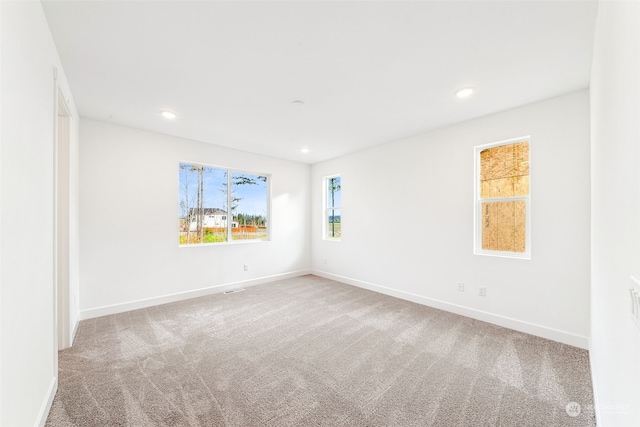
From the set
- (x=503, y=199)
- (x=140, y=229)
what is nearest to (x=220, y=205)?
(x=140, y=229)

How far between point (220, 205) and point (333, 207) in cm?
223

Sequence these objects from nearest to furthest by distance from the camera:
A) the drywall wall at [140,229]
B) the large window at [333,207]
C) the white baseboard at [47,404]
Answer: the white baseboard at [47,404], the drywall wall at [140,229], the large window at [333,207]

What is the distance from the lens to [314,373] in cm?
212

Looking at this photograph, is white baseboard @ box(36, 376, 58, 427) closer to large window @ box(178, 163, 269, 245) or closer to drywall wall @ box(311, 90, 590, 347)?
large window @ box(178, 163, 269, 245)

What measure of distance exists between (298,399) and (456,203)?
2927 mm

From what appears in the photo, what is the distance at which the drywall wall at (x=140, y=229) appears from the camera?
10.7ft

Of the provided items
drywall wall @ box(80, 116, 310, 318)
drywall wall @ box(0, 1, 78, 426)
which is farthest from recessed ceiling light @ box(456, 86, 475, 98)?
drywall wall @ box(80, 116, 310, 318)

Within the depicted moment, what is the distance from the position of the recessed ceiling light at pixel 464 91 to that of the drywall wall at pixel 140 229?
11.5 ft

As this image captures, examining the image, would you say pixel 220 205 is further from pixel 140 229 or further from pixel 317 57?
pixel 317 57

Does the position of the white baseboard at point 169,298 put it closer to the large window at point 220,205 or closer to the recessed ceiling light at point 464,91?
the large window at point 220,205

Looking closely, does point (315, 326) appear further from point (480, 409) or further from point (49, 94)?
point (49, 94)

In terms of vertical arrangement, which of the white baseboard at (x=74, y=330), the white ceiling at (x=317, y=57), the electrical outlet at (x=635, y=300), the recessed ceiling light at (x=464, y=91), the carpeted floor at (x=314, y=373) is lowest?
the carpeted floor at (x=314, y=373)


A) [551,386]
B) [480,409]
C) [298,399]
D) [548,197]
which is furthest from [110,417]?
[548,197]

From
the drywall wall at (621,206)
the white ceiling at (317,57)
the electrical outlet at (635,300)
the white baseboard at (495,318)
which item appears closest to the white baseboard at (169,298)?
the white baseboard at (495,318)
